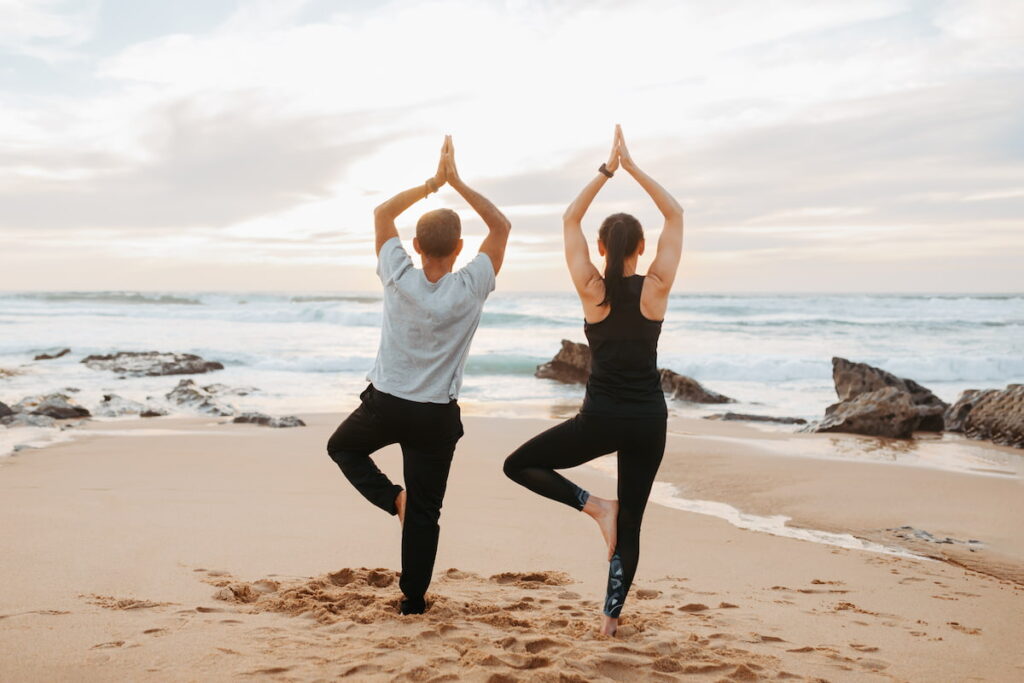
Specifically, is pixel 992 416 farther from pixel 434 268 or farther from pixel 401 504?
pixel 434 268

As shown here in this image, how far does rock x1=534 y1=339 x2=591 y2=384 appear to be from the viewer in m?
19.0

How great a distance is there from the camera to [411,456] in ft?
12.7

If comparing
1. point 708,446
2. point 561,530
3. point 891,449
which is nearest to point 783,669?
point 561,530

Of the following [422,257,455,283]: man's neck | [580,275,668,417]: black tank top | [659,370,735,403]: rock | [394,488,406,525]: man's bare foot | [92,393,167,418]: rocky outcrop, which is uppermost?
[422,257,455,283]: man's neck

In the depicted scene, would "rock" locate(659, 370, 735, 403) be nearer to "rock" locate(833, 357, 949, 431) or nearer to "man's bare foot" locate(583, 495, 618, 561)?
"rock" locate(833, 357, 949, 431)

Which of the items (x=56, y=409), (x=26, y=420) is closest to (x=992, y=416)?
(x=26, y=420)

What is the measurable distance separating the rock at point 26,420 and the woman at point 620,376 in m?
9.09

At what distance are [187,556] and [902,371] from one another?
819 inches

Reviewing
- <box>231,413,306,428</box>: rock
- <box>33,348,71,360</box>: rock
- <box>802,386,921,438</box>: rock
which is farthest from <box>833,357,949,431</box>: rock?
<box>33,348,71,360</box>: rock

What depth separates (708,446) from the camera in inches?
396

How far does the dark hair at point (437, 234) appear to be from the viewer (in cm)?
379

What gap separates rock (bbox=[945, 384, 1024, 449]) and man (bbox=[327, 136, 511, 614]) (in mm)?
9592

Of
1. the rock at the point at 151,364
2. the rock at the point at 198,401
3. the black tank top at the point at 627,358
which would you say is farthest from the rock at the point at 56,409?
the black tank top at the point at 627,358

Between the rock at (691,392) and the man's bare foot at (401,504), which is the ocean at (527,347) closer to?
the rock at (691,392)
